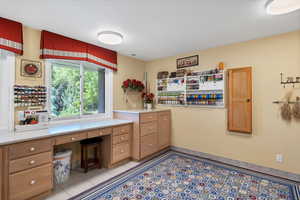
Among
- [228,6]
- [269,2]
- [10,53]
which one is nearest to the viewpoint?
[269,2]

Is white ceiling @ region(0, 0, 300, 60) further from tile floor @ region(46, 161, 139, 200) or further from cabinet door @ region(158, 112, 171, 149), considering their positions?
tile floor @ region(46, 161, 139, 200)

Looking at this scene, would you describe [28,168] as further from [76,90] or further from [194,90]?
[194,90]

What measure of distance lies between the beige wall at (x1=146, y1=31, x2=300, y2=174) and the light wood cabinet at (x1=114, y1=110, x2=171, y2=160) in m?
0.72

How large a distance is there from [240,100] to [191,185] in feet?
5.75

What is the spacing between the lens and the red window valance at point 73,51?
2.37m

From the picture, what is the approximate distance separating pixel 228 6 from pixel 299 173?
2.71 metres

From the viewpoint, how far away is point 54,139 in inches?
78.6

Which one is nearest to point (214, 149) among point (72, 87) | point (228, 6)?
point (228, 6)

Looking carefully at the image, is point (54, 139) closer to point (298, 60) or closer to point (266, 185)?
point (266, 185)

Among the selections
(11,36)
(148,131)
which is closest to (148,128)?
(148,131)

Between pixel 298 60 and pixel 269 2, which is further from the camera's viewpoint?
pixel 298 60

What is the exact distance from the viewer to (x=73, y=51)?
2672mm

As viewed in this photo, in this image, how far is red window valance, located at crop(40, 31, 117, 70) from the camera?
2.37 meters

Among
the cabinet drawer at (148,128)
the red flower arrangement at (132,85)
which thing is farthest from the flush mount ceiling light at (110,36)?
the cabinet drawer at (148,128)
